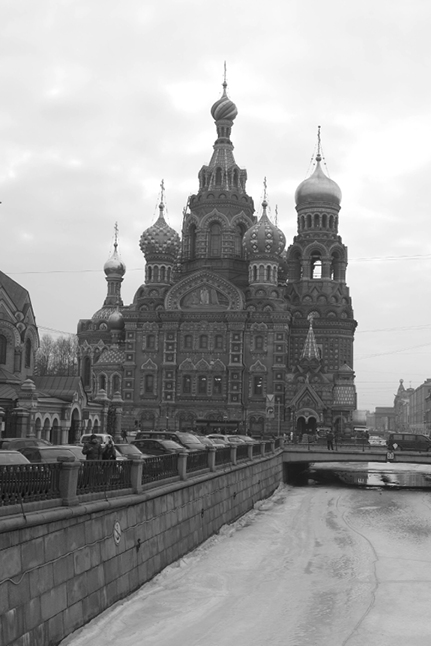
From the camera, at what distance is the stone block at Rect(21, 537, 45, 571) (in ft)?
40.6

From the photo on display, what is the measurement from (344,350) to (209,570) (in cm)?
5452

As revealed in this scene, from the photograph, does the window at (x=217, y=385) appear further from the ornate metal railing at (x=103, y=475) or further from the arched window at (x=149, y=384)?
the ornate metal railing at (x=103, y=475)

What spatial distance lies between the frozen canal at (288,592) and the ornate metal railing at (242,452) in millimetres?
3469

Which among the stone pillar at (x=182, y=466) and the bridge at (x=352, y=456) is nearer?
the stone pillar at (x=182, y=466)

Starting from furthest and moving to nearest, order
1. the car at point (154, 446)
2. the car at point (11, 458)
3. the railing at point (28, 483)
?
the car at point (154, 446), the car at point (11, 458), the railing at point (28, 483)

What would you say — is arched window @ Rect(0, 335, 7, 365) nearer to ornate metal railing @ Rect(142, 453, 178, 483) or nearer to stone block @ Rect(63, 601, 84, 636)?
ornate metal railing @ Rect(142, 453, 178, 483)

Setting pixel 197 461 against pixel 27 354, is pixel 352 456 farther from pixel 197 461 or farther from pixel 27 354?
pixel 197 461

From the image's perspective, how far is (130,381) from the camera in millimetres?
71688

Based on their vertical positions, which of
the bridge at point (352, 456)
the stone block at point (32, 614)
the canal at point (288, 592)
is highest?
the bridge at point (352, 456)

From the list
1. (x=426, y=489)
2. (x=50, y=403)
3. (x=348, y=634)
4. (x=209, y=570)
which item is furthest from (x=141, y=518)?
(x=426, y=489)

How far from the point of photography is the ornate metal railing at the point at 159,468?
19.7 meters

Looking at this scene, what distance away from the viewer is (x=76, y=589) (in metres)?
14.0

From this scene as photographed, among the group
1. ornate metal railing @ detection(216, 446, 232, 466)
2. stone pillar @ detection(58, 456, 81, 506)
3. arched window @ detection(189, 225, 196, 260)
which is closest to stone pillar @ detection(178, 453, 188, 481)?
ornate metal railing @ detection(216, 446, 232, 466)

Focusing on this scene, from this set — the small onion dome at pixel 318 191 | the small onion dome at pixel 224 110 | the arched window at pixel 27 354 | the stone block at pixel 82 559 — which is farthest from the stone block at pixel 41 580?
the small onion dome at pixel 224 110
